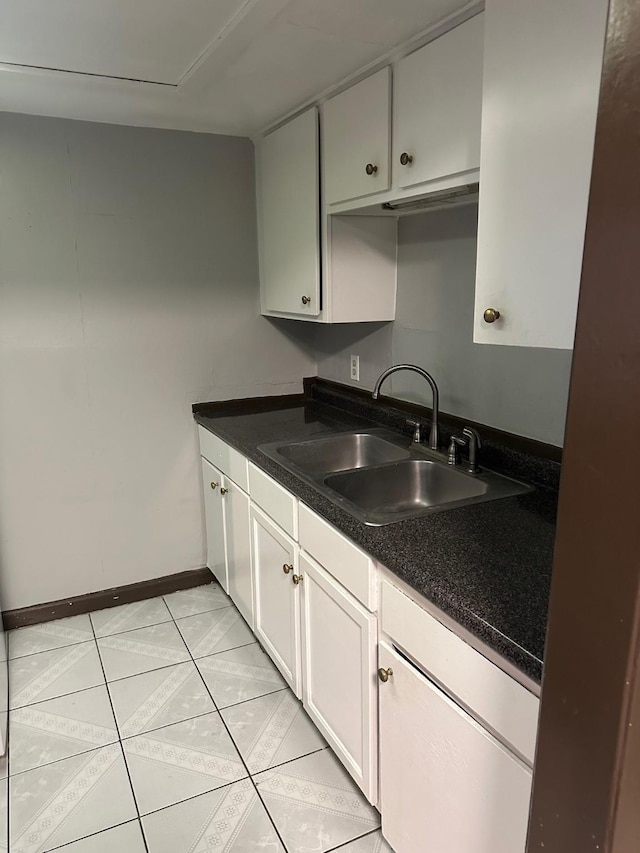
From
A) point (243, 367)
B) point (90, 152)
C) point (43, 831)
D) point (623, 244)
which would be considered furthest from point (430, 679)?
point (90, 152)

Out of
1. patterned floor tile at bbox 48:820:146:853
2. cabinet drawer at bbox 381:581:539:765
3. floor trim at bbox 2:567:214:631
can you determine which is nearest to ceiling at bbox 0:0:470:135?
cabinet drawer at bbox 381:581:539:765

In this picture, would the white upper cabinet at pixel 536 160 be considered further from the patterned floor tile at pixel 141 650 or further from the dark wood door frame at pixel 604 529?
the patterned floor tile at pixel 141 650

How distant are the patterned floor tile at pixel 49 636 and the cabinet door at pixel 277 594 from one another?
2.75 ft

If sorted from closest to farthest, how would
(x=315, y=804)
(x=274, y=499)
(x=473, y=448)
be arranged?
(x=315, y=804) → (x=473, y=448) → (x=274, y=499)

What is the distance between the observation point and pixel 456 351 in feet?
6.82

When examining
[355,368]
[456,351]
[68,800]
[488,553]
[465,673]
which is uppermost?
[456,351]

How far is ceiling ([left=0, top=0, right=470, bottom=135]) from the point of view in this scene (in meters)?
1.47

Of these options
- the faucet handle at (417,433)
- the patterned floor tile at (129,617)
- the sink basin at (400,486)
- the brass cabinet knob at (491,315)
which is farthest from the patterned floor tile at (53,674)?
the brass cabinet knob at (491,315)

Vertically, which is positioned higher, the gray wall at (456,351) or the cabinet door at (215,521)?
the gray wall at (456,351)

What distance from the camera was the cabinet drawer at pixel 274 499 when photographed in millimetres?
1861

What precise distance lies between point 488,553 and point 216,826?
3.65 ft

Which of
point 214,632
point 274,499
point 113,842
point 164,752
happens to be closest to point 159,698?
point 164,752

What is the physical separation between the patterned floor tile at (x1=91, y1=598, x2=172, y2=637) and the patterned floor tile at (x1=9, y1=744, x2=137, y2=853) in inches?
28.7

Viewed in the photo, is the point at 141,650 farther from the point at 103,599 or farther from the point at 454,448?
the point at 454,448
